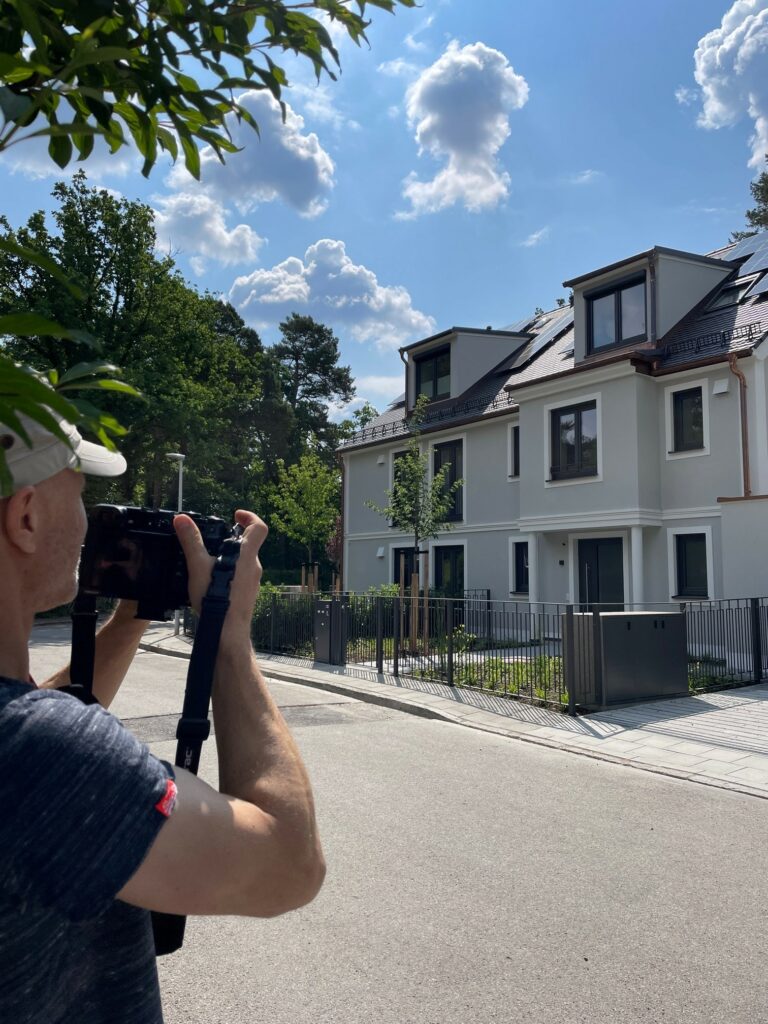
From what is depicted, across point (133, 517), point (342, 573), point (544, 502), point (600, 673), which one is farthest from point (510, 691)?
point (342, 573)

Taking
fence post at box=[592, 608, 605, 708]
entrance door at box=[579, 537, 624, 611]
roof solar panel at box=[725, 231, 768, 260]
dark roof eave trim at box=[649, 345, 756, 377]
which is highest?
roof solar panel at box=[725, 231, 768, 260]

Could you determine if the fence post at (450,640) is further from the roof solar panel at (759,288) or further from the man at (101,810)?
the roof solar panel at (759,288)

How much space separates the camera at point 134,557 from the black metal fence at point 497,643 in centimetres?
879

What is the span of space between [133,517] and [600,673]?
9.09 meters

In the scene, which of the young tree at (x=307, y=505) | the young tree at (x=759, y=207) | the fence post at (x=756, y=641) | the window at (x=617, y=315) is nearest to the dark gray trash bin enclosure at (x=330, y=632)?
the fence post at (x=756, y=641)

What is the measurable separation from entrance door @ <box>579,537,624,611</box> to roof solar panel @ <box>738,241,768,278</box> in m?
7.13

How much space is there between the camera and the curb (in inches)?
262

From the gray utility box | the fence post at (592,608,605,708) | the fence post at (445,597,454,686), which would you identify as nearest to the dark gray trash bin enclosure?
the fence post at (445,597,454,686)

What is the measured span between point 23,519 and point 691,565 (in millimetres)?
16942

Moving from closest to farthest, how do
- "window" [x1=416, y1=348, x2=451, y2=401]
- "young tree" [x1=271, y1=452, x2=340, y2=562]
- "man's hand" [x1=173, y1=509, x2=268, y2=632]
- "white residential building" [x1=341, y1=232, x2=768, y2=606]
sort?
1. "man's hand" [x1=173, y1=509, x2=268, y2=632]
2. "white residential building" [x1=341, y1=232, x2=768, y2=606]
3. "window" [x1=416, y1=348, x2=451, y2=401]
4. "young tree" [x1=271, y1=452, x2=340, y2=562]

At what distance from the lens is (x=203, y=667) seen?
116 cm

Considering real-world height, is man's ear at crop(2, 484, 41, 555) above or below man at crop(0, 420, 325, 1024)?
above

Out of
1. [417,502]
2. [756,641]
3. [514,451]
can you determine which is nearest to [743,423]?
[756,641]

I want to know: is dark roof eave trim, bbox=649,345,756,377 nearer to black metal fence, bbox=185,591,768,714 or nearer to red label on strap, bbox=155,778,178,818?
black metal fence, bbox=185,591,768,714
